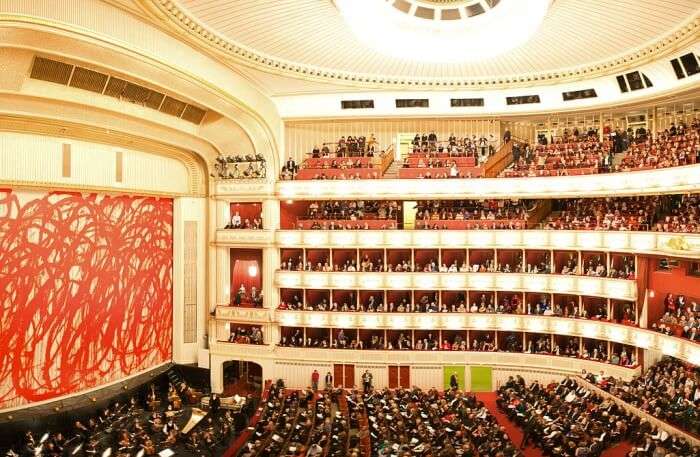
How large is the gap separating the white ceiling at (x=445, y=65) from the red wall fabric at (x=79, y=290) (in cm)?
699

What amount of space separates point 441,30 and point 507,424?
11.9 m

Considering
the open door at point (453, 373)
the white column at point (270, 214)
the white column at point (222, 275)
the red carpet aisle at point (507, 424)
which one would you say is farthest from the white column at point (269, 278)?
the red carpet aisle at point (507, 424)

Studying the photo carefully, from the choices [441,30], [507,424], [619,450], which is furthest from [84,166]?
[619,450]

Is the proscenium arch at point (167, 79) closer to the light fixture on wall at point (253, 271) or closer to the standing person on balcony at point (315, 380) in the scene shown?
the light fixture on wall at point (253, 271)

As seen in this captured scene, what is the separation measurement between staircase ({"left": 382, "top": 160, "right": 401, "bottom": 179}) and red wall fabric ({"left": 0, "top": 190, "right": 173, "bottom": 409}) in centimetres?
862

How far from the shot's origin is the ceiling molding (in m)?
14.3

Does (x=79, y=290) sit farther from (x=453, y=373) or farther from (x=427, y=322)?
(x=453, y=373)

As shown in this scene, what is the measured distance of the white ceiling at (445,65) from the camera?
13750 mm

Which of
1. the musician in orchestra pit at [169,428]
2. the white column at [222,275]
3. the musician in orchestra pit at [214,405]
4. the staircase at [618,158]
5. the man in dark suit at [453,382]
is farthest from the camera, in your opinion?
the white column at [222,275]

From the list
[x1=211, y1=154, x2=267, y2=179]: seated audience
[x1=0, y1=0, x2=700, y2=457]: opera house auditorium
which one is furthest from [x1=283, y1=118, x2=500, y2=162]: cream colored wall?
[x1=211, y1=154, x2=267, y2=179]: seated audience

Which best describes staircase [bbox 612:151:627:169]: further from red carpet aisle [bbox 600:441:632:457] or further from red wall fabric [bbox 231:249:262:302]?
red wall fabric [bbox 231:249:262:302]

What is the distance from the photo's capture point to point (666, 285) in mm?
17016

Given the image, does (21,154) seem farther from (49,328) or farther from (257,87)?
(257,87)

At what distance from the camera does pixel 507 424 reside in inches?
613
